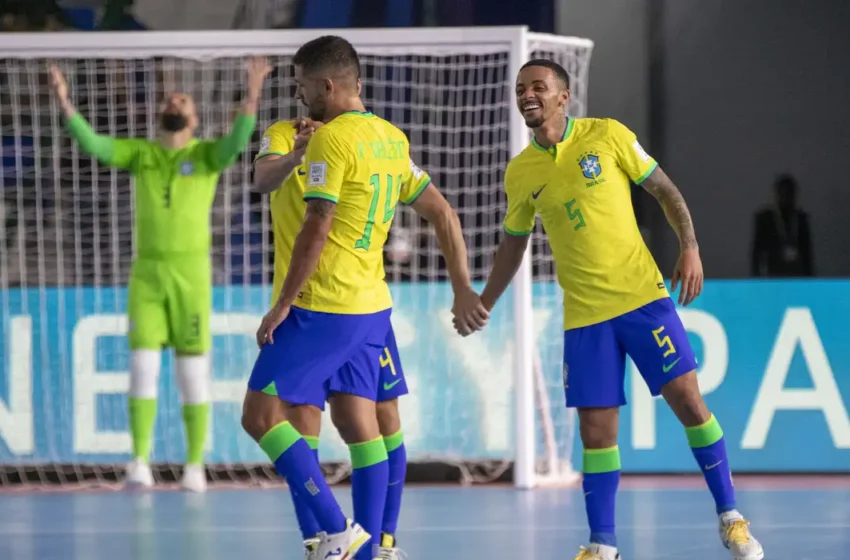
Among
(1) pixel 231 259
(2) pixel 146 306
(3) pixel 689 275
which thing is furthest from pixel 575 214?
(1) pixel 231 259

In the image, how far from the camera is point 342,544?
396 cm

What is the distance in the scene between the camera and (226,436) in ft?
24.1

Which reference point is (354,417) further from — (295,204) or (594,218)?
(594,218)

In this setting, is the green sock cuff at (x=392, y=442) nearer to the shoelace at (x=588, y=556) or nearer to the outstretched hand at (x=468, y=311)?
the outstretched hand at (x=468, y=311)

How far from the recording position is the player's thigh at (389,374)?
14.6ft

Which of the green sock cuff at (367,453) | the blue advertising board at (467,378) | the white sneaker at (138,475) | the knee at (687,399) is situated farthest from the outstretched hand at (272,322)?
the blue advertising board at (467,378)

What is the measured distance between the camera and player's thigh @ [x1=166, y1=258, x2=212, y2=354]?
668 cm

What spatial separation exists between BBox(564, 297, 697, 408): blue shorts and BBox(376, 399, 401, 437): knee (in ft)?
1.87

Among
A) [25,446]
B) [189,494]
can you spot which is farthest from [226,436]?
[25,446]

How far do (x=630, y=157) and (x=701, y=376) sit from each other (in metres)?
2.91

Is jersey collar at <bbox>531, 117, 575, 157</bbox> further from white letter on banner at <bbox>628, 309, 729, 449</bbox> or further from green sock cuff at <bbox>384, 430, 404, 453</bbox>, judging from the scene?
white letter on banner at <bbox>628, 309, 729, 449</bbox>

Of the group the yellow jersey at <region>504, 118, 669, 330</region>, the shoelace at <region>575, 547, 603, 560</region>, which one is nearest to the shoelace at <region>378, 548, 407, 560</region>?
the shoelace at <region>575, 547, 603, 560</region>

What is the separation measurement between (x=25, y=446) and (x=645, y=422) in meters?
3.25

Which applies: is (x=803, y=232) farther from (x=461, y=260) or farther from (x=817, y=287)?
(x=461, y=260)
